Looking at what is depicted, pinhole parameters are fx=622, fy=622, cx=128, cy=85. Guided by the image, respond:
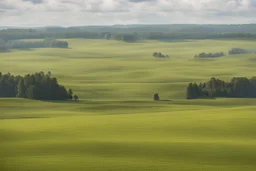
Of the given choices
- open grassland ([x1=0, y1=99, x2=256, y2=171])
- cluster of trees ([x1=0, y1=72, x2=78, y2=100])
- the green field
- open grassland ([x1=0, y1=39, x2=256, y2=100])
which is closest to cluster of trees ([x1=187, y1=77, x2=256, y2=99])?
open grassland ([x1=0, y1=39, x2=256, y2=100])

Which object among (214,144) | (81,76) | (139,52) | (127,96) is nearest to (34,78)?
(127,96)

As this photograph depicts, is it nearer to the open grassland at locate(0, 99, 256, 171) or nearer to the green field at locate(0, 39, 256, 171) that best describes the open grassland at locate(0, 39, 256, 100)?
the green field at locate(0, 39, 256, 171)

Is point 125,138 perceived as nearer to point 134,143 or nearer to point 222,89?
point 134,143

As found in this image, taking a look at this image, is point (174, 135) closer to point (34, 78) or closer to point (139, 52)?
point (34, 78)

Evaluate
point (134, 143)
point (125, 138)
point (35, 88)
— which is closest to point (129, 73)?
point (35, 88)

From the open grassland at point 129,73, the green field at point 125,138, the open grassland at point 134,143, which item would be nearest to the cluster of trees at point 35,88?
the open grassland at point 129,73

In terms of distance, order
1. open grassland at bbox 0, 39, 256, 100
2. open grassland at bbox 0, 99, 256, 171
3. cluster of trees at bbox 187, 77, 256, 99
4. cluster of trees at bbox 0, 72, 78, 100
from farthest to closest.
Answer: open grassland at bbox 0, 39, 256, 100, cluster of trees at bbox 187, 77, 256, 99, cluster of trees at bbox 0, 72, 78, 100, open grassland at bbox 0, 99, 256, 171
